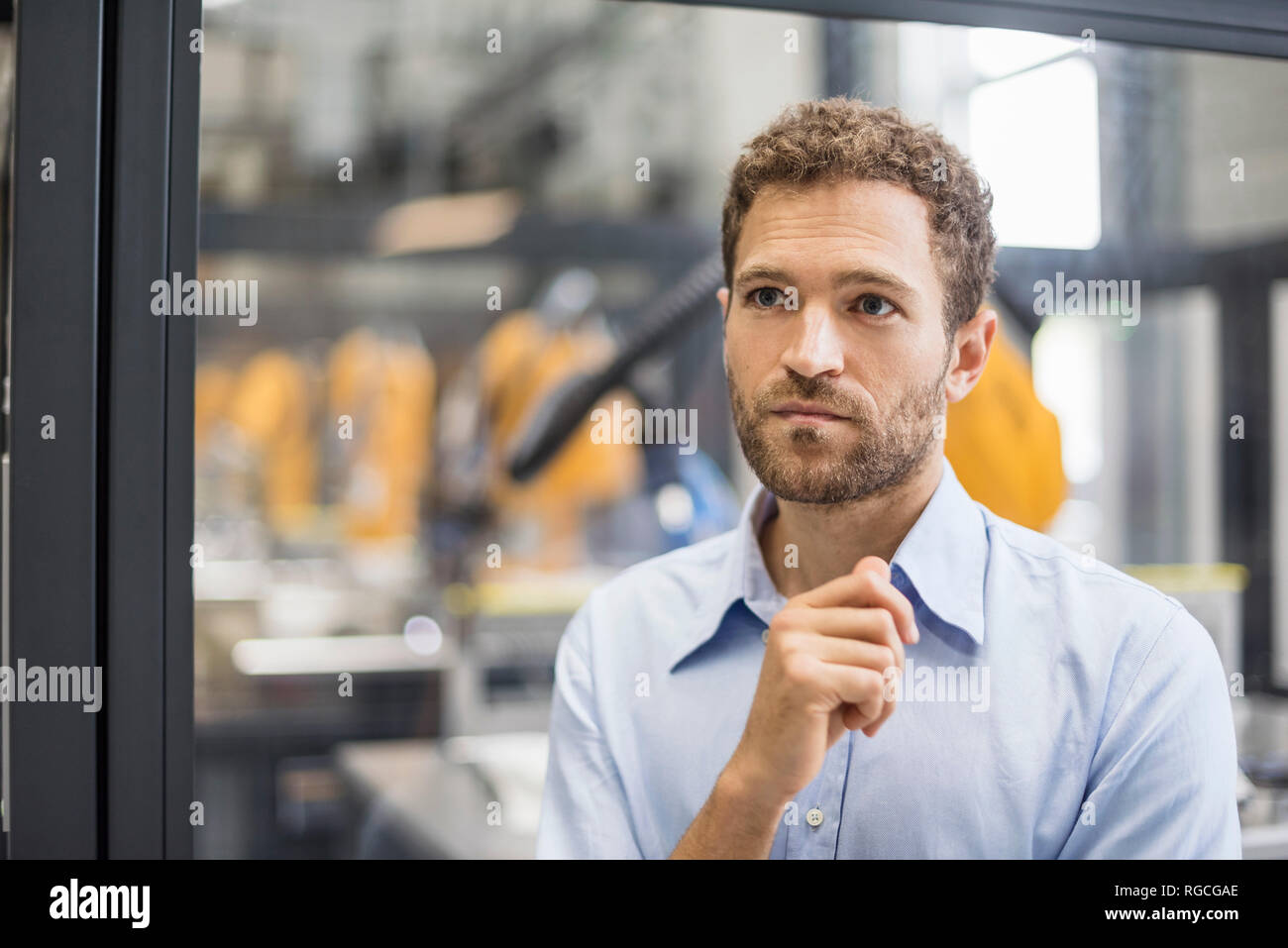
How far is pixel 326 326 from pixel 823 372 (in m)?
2.92

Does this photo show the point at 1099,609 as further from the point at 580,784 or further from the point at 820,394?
the point at 580,784

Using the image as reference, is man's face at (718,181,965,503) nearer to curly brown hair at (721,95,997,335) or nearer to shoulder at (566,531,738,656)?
curly brown hair at (721,95,997,335)

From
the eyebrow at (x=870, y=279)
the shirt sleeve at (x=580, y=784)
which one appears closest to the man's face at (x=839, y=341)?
the eyebrow at (x=870, y=279)

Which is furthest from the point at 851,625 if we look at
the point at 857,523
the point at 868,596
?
the point at 857,523

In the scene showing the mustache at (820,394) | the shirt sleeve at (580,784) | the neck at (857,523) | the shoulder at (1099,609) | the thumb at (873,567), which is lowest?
the shirt sleeve at (580,784)

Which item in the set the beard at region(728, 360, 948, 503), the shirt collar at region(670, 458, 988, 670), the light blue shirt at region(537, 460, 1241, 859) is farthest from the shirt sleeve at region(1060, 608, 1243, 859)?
the beard at region(728, 360, 948, 503)

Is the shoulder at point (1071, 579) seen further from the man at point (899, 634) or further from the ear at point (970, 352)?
the ear at point (970, 352)

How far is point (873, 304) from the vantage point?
79 centimetres

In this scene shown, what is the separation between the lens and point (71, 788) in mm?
790

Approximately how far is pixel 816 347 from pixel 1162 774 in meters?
0.36

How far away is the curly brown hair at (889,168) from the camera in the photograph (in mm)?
798

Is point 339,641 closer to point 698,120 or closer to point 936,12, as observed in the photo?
point 698,120

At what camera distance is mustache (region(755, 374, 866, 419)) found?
31.1 inches

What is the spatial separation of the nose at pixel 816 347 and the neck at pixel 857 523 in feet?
0.33
